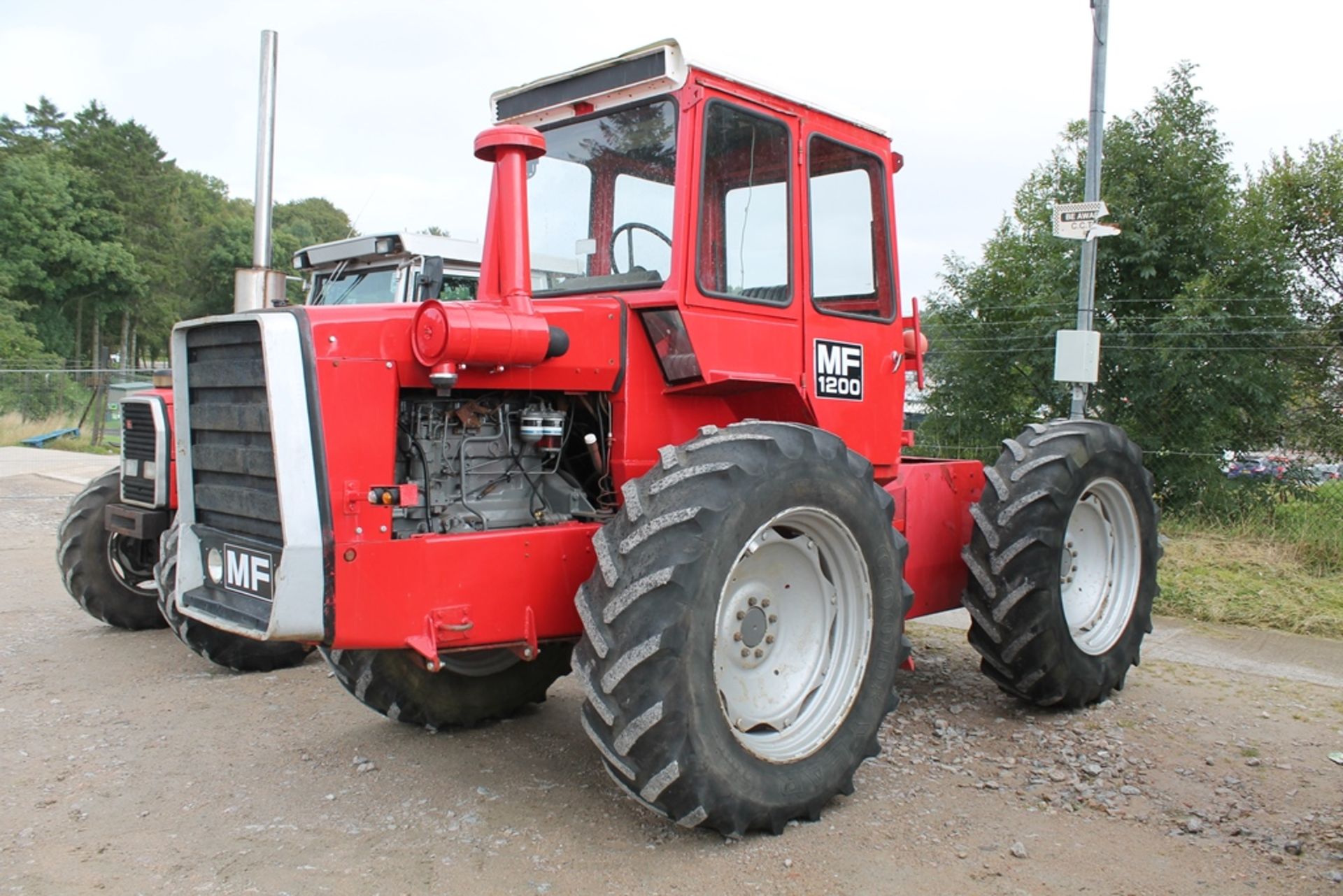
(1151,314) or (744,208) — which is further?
(1151,314)

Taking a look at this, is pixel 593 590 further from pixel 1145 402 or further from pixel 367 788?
pixel 1145 402

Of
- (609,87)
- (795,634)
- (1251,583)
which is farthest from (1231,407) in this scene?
(609,87)

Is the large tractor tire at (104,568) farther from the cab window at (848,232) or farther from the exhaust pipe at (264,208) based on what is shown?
the cab window at (848,232)

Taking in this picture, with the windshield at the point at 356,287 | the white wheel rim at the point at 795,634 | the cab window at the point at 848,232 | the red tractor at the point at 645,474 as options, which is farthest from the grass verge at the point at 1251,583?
the windshield at the point at 356,287

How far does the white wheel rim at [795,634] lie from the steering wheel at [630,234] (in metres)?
1.20

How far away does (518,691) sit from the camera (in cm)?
486

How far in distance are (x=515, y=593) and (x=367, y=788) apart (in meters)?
1.17

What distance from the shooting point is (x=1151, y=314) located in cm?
1227

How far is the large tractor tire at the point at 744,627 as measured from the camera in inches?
129

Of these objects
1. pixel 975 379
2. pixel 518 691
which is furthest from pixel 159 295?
pixel 518 691

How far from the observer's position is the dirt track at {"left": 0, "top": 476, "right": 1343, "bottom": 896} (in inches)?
133

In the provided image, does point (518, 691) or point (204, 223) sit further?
point (204, 223)

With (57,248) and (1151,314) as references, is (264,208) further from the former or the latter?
(57,248)

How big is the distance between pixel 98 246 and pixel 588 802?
48.0m
